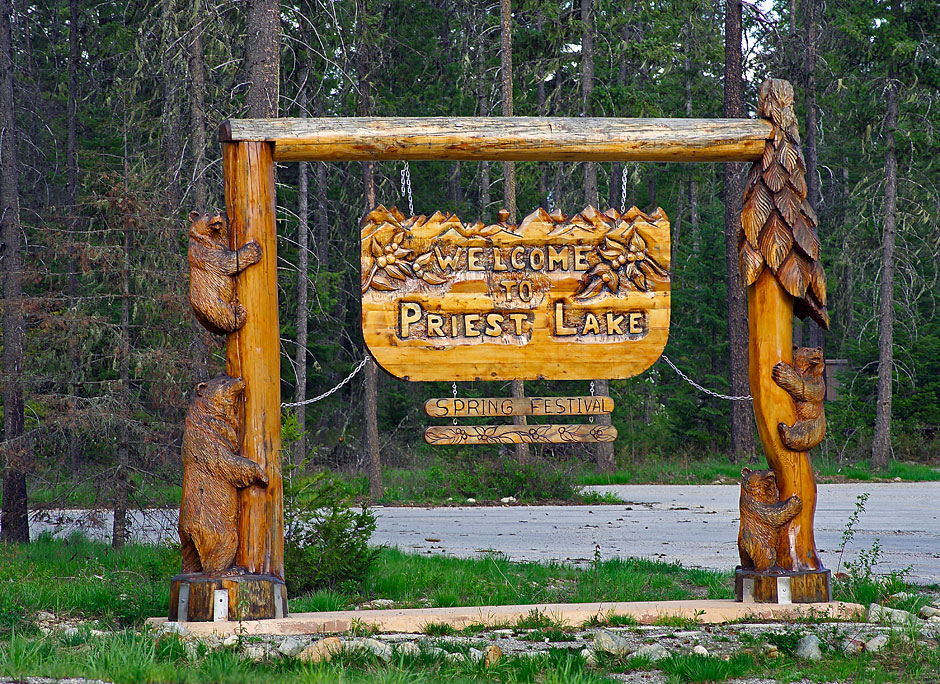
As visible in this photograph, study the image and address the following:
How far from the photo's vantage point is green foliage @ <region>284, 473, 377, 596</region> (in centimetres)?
766

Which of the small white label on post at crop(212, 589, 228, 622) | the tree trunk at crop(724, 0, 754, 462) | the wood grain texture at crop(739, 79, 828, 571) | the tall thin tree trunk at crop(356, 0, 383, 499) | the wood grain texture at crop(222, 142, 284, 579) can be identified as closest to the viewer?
the small white label on post at crop(212, 589, 228, 622)

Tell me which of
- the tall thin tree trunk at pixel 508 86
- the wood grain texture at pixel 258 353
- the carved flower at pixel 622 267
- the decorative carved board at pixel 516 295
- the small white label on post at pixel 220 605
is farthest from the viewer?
the tall thin tree trunk at pixel 508 86

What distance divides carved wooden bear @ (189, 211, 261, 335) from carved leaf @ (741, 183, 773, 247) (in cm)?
347

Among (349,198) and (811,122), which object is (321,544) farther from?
(811,122)

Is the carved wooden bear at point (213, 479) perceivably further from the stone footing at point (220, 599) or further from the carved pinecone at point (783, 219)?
the carved pinecone at point (783, 219)

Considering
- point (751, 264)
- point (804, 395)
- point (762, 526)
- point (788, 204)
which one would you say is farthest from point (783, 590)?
point (788, 204)

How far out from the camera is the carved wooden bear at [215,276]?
6332 mm

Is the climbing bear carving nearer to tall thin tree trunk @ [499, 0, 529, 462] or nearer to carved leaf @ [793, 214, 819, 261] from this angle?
carved leaf @ [793, 214, 819, 261]

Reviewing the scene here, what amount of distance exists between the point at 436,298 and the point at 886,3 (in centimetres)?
1681

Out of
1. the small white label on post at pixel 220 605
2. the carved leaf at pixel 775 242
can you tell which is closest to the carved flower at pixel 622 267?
the carved leaf at pixel 775 242

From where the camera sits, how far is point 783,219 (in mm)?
6906

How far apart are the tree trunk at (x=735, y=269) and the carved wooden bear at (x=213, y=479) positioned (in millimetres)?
13746

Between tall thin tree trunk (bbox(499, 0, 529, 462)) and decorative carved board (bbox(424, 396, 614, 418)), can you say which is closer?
decorative carved board (bbox(424, 396, 614, 418))

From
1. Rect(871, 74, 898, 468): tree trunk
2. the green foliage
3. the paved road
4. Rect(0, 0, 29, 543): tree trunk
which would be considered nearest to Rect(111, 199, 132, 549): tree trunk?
the paved road
